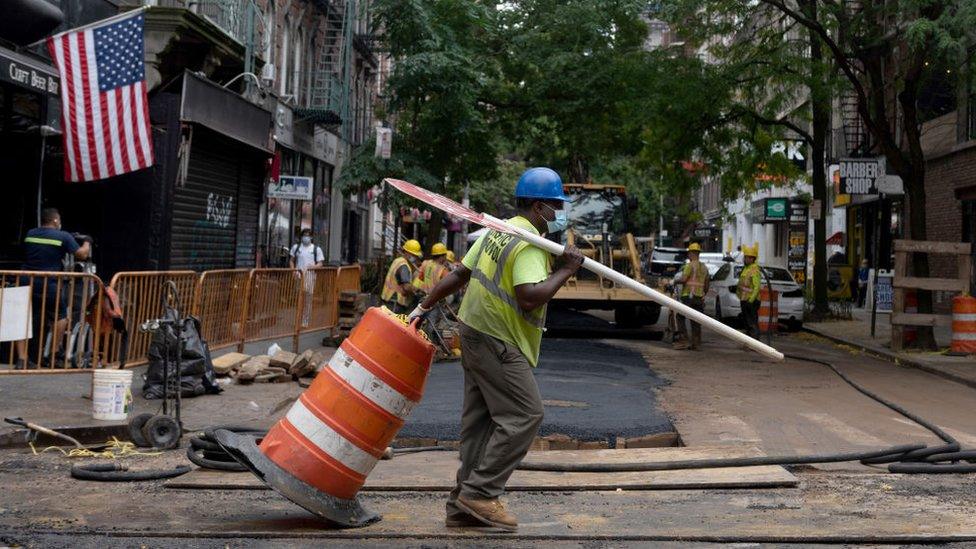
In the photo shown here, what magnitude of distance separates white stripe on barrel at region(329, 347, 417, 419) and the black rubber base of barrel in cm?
53

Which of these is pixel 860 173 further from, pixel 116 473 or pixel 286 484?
pixel 286 484

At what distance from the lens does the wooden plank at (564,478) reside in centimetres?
749

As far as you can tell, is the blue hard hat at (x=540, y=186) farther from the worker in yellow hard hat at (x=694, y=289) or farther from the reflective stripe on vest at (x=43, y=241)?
the worker in yellow hard hat at (x=694, y=289)

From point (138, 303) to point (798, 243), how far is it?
42.3m

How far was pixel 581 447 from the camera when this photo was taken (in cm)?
976

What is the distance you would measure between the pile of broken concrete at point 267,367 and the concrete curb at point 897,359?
8260 mm

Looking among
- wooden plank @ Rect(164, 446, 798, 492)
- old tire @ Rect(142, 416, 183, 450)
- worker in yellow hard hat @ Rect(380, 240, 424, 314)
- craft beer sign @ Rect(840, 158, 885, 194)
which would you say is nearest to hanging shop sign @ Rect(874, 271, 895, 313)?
craft beer sign @ Rect(840, 158, 885, 194)

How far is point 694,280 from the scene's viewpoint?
20891 mm

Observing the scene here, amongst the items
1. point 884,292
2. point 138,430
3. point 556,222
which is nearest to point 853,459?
point 556,222

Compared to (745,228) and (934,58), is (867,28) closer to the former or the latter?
(934,58)

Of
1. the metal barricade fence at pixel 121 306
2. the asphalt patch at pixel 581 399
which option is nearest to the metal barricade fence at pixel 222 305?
the metal barricade fence at pixel 121 306

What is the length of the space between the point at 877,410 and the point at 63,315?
7.86 meters

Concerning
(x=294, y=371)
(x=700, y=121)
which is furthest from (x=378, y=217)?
(x=294, y=371)

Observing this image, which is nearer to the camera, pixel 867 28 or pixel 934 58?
pixel 934 58
